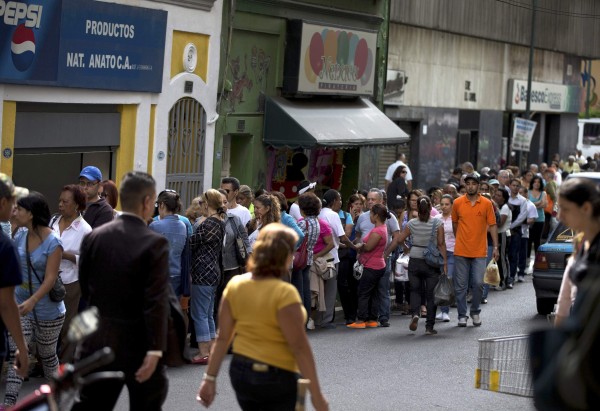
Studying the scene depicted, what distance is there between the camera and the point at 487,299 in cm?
1944

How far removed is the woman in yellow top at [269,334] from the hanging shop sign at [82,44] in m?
8.48

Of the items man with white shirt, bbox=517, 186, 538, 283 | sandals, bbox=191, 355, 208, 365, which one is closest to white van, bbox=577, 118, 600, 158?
man with white shirt, bbox=517, 186, 538, 283

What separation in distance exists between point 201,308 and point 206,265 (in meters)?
0.45

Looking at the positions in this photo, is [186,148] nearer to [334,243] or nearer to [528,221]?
[334,243]

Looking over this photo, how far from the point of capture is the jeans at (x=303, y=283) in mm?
15281

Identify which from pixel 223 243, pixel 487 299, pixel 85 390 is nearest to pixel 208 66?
pixel 487 299

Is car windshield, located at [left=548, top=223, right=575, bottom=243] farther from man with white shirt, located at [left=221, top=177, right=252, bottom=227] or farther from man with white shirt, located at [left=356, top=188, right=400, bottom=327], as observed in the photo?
man with white shirt, located at [left=221, top=177, right=252, bottom=227]

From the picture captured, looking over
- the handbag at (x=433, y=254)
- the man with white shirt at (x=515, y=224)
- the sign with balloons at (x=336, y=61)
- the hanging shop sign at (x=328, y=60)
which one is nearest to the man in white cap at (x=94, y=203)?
the handbag at (x=433, y=254)

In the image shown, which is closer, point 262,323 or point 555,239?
point 262,323

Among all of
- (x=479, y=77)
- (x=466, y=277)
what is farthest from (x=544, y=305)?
(x=479, y=77)

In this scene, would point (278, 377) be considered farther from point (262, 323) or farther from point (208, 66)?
point (208, 66)

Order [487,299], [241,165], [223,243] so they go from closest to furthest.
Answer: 1. [223,243]
2. [487,299]
3. [241,165]

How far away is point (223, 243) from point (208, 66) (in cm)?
722

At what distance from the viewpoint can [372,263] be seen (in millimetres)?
15977
